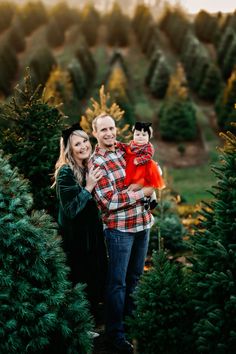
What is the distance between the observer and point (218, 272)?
3.78 metres

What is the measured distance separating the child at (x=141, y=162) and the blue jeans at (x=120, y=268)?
1.44 feet

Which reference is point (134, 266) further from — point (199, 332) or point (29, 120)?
point (29, 120)

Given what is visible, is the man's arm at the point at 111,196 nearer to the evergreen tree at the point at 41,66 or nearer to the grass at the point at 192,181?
the grass at the point at 192,181

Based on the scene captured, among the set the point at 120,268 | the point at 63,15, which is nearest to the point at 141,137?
the point at 120,268

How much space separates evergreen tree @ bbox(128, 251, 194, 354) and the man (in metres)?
0.54

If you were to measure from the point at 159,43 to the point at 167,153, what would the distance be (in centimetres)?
1701

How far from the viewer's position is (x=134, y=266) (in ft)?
16.5

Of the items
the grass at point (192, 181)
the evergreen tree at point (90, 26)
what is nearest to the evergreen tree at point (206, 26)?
the evergreen tree at point (90, 26)

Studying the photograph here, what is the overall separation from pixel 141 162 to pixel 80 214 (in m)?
0.89

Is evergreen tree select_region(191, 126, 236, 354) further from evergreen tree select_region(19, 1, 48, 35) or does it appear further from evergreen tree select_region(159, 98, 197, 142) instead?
evergreen tree select_region(19, 1, 48, 35)

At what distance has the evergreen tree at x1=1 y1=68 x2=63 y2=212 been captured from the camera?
583 centimetres

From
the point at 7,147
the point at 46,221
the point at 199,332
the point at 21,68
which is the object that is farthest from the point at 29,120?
the point at 21,68

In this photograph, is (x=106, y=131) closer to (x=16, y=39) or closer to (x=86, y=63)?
(x=86, y=63)

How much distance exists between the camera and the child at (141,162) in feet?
15.2
